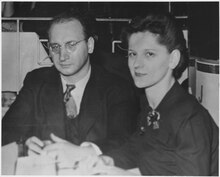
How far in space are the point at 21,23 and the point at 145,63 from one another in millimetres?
478

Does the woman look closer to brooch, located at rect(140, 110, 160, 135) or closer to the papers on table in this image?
brooch, located at rect(140, 110, 160, 135)

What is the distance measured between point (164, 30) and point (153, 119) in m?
0.32

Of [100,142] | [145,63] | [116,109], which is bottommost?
[100,142]

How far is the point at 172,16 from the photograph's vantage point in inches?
48.1

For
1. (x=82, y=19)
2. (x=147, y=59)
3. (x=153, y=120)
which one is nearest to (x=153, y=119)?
(x=153, y=120)

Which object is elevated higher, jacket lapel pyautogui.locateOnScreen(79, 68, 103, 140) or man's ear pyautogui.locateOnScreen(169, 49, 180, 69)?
man's ear pyautogui.locateOnScreen(169, 49, 180, 69)

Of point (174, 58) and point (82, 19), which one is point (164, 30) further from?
point (82, 19)

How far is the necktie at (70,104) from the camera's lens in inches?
48.9

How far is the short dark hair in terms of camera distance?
1.23 m

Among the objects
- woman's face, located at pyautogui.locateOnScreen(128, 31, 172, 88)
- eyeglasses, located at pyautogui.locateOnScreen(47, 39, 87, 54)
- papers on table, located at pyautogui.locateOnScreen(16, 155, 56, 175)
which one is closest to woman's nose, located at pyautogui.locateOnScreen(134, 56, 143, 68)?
woman's face, located at pyautogui.locateOnScreen(128, 31, 172, 88)

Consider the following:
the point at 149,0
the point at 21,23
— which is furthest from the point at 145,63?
the point at 21,23

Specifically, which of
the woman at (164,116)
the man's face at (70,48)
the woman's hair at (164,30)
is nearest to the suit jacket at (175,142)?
the woman at (164,116)

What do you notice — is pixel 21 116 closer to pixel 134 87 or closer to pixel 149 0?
pixel 134 87

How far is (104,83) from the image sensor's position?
4.11ft
